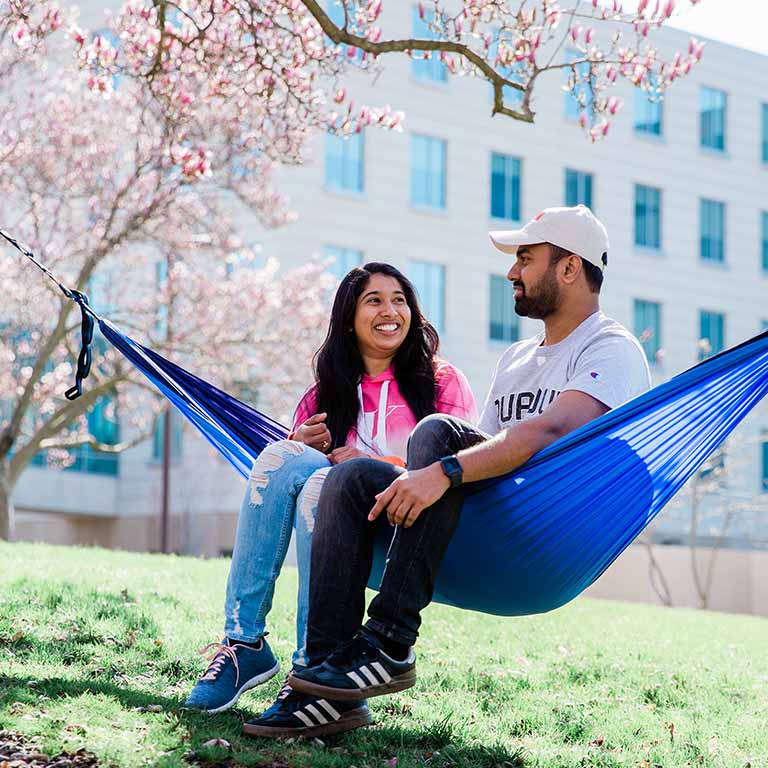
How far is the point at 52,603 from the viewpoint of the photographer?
194 inches

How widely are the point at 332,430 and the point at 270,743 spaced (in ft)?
3.37

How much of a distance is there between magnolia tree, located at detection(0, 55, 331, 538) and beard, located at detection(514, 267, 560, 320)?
905 cm

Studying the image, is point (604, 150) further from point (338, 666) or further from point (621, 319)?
point (338, 666)

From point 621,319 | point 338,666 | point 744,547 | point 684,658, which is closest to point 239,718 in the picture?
point 338,666

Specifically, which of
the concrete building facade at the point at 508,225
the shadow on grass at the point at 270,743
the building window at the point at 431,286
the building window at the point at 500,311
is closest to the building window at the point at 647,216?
the concrete building facade at the point at 508,225

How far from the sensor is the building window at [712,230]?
2523cm

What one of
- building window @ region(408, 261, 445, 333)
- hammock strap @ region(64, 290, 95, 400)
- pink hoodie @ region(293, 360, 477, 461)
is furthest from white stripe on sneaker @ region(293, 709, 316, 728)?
building window @ region(408, 261, 445, 333)

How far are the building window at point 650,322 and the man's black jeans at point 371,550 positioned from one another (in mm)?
21346

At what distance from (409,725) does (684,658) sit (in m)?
2.26

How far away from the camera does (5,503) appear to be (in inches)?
539

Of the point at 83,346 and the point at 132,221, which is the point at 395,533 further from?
the point at 132,221

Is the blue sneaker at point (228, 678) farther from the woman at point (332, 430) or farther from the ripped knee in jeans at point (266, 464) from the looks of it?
the ripped knee in jeans at point (266, 464)

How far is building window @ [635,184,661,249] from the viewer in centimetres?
2442

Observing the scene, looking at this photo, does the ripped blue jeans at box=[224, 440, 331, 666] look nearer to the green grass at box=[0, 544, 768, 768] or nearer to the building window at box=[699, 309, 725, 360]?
the green grass at box=[0, 544, 768, 768]
